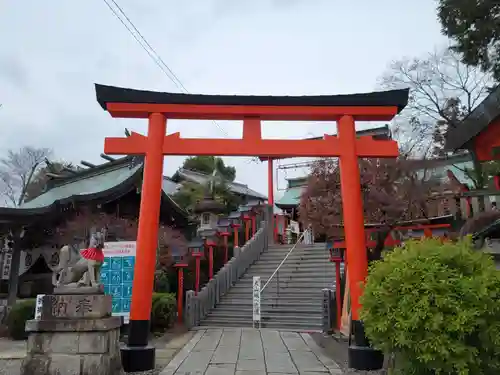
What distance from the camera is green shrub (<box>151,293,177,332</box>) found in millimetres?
11320

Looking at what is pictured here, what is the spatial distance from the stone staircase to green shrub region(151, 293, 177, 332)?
1.50 metres

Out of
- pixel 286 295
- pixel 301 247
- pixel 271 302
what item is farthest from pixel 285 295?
pixel 301 247

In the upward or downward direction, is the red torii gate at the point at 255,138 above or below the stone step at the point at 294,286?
above

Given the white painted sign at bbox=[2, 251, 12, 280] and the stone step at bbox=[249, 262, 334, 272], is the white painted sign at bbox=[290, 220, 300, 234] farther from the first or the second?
the white painted sign at bbox=[2, 251, 12, 280]

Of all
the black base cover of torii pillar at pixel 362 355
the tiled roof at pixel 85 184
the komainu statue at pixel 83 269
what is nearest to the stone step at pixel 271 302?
the black base cover of torii pillar at pixel 362 355

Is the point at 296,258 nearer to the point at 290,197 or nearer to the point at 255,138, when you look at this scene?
the point at 255,138

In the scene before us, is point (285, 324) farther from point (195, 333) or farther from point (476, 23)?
point (476, 23)

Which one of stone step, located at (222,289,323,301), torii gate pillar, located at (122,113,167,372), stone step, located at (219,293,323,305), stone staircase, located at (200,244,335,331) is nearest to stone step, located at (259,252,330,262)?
stone staircase, located at (200,244,335,331)

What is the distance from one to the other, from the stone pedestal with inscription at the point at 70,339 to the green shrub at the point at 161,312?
564 centimetres

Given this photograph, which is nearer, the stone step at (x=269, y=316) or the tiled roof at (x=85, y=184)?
the stone step at (x=269, y=316)

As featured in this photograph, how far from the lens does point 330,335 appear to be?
1052cm

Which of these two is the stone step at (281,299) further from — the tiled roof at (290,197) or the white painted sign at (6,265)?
the tiled roof at (290,197)

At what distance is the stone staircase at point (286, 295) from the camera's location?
1230cm

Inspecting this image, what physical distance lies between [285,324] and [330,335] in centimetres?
188
